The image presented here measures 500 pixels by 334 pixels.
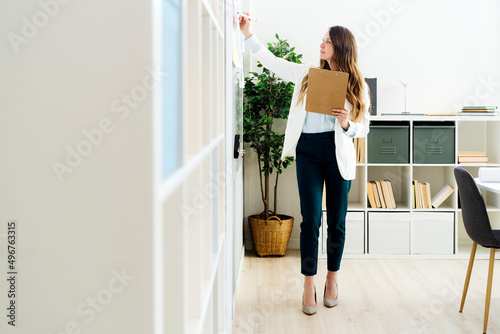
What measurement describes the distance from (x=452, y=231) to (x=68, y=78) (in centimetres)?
377

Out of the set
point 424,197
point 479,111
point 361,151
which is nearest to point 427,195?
point 424,197

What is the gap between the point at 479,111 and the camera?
389 centimetres

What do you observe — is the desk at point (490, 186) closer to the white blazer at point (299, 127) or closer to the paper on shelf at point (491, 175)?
the paper on shelf at point (491, 175)

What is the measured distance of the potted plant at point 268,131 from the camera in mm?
3791

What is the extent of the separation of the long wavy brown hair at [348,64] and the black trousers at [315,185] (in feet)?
0.73

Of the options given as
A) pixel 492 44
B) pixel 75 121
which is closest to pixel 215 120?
pixel 75 121

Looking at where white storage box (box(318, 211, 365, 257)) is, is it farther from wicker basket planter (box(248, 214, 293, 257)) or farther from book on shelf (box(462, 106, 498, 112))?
book on shelf (box(462, 106, 498, 112))

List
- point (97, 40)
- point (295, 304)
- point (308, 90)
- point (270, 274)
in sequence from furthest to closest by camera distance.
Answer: point (270, 274)
point (295, 304)
point (308, 90)
point (97, 40)

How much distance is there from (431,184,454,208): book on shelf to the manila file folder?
1732 millimetres

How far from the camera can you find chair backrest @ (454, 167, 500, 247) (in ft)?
7.84

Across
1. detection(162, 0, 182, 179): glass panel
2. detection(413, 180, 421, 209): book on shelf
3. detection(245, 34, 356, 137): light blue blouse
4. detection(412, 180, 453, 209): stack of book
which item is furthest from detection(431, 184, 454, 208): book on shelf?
detection(162, 0, 182, 179): glass panel

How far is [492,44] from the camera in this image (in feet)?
13.5

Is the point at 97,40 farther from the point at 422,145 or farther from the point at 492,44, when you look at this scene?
the point at 492,44

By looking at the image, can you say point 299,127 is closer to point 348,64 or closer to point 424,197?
point 348,64
